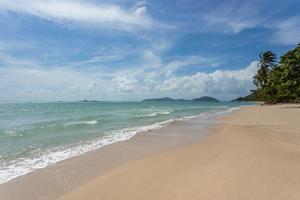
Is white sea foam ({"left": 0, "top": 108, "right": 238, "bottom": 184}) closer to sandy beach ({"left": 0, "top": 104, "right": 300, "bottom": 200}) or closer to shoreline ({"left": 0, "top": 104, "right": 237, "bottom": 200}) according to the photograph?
shoreline ({"left": 0, "top": 104, "right": 237, "bottom": 200})

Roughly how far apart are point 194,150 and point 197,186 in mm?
4903

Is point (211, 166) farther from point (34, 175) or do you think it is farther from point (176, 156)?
point (34, 175)

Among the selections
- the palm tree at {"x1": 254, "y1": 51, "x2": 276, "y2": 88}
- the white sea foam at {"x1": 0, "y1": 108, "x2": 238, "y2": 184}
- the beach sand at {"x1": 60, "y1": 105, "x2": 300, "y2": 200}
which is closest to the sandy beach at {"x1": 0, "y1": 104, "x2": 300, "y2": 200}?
the beach sand at {"x1": 60, "y1": 105, "x2": 300, "y2": 200}

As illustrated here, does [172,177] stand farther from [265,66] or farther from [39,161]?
[265,66]

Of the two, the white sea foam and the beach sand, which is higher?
the beach sand

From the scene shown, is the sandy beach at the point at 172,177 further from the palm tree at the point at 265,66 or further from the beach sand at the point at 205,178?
the palm tree at the point at 265,66

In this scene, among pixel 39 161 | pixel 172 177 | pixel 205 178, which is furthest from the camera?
pixel 39 161

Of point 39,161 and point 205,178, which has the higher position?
point 205,178

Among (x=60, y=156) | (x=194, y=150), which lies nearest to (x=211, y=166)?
(x=194, y=150)

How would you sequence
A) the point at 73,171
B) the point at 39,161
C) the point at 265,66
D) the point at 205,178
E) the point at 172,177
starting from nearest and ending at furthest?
the point at 205,178, the point at 172,177, the point at 73,171, the point at 39,161, the point at 265,66

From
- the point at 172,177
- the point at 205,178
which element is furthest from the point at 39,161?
the point at 205,178

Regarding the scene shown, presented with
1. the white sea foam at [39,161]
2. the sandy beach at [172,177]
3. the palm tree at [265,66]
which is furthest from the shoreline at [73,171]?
the palm tree at [265,66]

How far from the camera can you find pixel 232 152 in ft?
31.7

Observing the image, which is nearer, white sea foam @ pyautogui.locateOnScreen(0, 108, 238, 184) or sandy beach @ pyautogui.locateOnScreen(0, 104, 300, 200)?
sandy beach @ pyautogui.locateOnScreen(0, 104, 300, 200)
